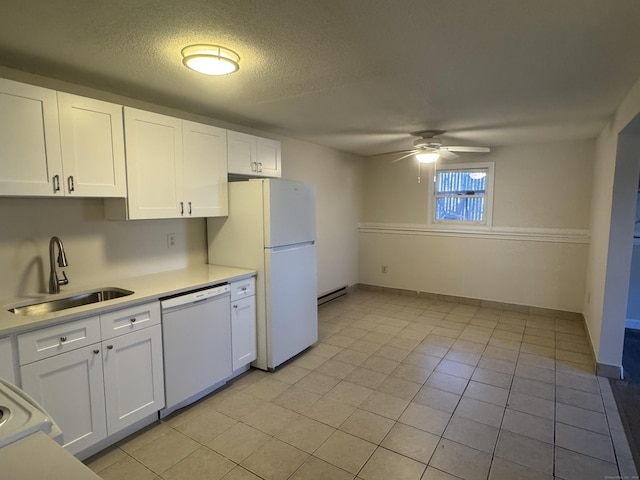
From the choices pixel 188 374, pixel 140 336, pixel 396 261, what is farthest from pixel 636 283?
pixel 140 336

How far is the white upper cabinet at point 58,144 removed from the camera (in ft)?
6.22

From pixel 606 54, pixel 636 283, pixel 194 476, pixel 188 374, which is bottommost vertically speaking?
pixel 194 476

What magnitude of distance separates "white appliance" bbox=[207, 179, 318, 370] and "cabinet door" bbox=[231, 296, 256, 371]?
6cm

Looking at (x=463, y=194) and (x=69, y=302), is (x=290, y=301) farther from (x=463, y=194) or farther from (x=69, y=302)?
(x=463, y=194)

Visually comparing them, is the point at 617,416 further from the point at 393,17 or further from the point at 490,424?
the point at 393,17

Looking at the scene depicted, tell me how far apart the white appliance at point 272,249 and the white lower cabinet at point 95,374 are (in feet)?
3.14

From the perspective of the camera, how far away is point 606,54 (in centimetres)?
187

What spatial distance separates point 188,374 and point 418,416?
1693 millimetres

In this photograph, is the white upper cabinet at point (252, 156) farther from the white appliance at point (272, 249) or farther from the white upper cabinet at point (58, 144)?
the white upper cabinet at point (58, 144)

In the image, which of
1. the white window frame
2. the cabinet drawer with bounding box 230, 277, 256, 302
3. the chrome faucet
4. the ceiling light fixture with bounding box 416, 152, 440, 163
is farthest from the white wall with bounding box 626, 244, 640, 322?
the chrome faucet

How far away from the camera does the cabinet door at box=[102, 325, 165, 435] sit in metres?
2.12

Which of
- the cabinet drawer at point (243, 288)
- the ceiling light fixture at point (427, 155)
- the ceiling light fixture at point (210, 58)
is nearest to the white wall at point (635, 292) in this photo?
the ceiling light fixture at point (427, 155)

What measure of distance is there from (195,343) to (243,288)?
0.60 meters

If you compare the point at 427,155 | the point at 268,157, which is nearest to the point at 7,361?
the point at 268,157
